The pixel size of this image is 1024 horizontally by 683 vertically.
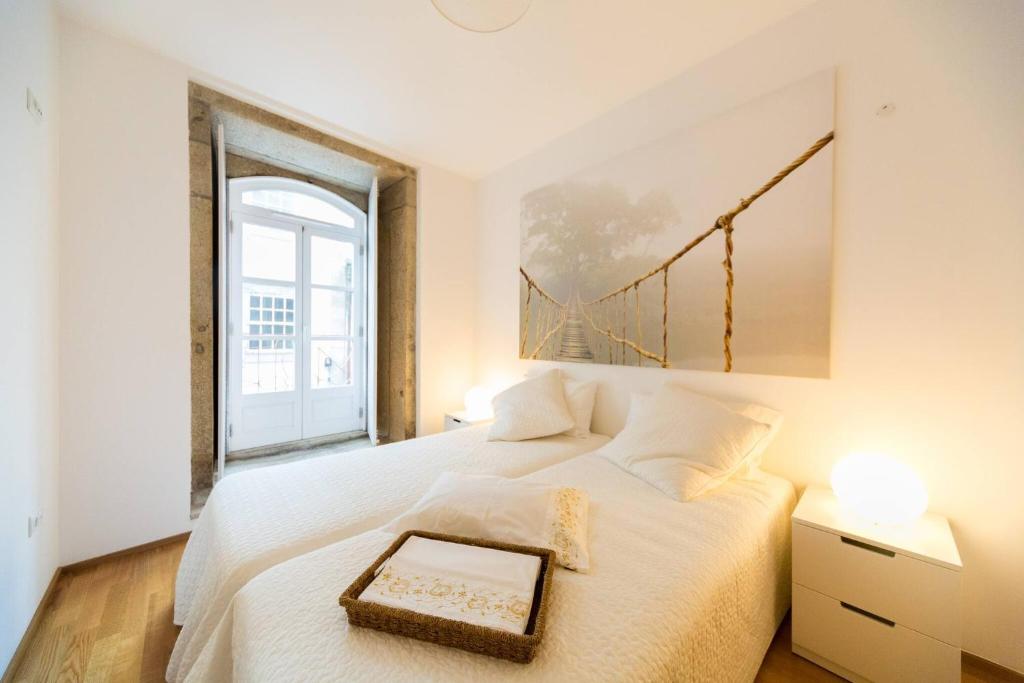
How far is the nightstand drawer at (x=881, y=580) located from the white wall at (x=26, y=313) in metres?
2.82

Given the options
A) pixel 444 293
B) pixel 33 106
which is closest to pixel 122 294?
pixel 33 106

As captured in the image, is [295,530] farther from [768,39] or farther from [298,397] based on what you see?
[768,39]

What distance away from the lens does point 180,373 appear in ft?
6.95

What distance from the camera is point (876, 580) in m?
1.21

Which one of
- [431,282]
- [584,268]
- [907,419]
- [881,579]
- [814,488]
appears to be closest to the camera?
[881,579]

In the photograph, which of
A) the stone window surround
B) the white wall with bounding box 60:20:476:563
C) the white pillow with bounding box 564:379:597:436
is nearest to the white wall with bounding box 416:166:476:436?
the stone window surround

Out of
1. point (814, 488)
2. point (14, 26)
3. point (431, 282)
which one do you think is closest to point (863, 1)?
point (814, 488)

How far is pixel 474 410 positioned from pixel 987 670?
2.88 meters

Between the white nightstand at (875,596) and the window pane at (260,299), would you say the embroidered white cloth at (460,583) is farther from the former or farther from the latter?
the window pane at (260,299)

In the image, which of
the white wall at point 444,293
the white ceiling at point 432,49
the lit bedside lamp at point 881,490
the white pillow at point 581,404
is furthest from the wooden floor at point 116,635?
the white ceiling at point 432,49

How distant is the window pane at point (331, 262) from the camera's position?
3654mm

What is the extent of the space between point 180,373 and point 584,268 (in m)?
2.62

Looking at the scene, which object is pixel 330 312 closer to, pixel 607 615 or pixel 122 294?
pixel 122 294

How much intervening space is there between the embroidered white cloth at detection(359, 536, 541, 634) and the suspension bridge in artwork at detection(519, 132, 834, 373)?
61.0 inches
